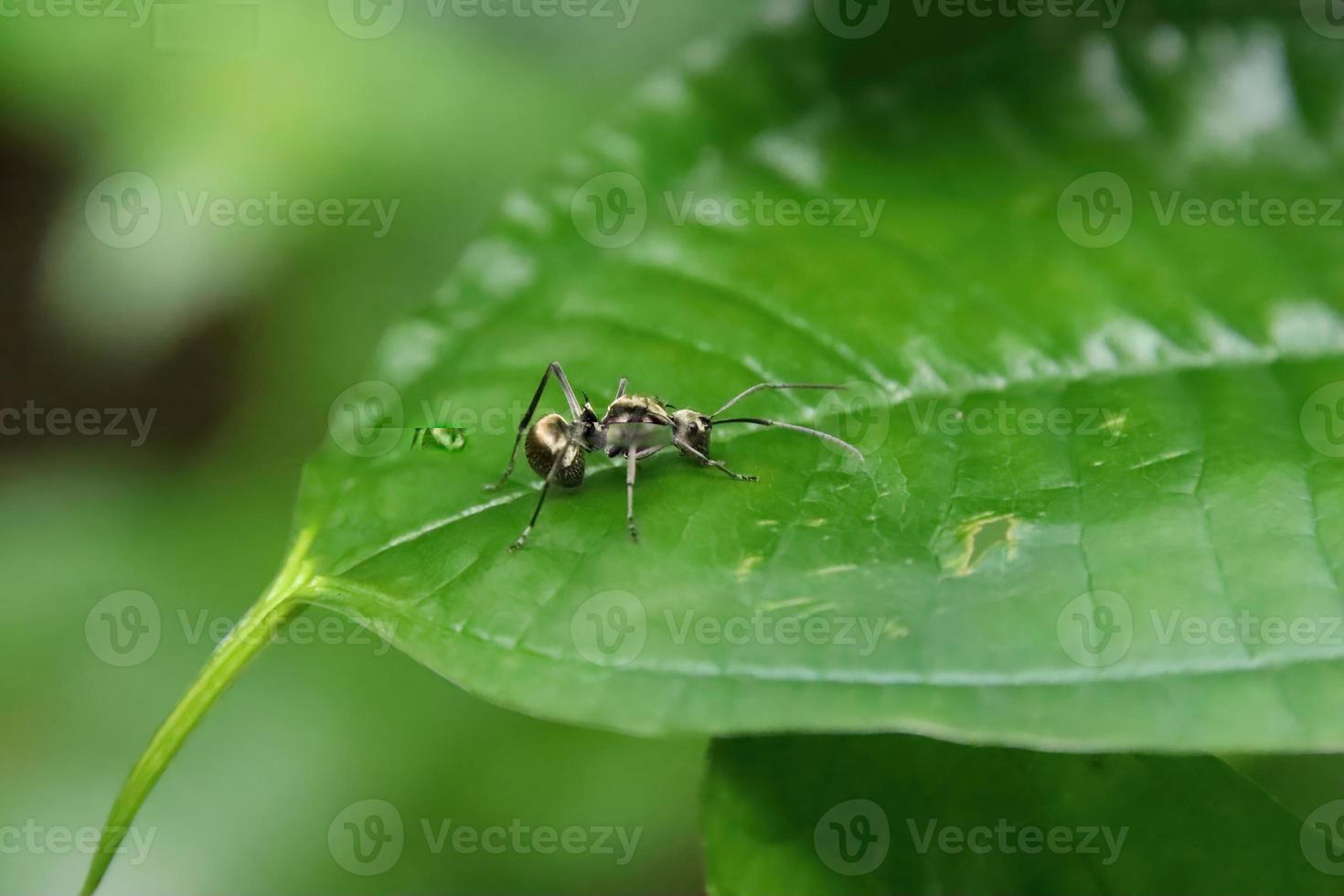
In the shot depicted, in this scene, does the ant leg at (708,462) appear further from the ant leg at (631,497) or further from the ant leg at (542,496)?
Result: the ant leg at (542,496)

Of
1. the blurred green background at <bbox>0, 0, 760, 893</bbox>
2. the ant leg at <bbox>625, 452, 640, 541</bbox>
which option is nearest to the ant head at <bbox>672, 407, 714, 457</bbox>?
the ant leg at <bbox>625, 452, 640, 541</bbox>

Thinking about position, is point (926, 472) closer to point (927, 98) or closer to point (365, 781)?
point (927, 98)

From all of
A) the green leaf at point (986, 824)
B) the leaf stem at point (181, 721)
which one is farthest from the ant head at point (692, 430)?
the leaf stem at point (181, 721)

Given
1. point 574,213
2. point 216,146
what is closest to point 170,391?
point 216,146

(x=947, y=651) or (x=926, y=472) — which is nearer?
(x=947, y=651)

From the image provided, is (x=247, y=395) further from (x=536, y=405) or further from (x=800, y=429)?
(x=800, y=429)

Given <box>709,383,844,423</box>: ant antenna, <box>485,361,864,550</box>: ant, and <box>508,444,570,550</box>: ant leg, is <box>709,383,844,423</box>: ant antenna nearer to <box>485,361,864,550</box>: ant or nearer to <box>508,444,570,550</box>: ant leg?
<box>485,361,864,550</box>: ant

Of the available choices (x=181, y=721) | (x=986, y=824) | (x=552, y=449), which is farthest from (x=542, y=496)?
(x=986, y=824)
